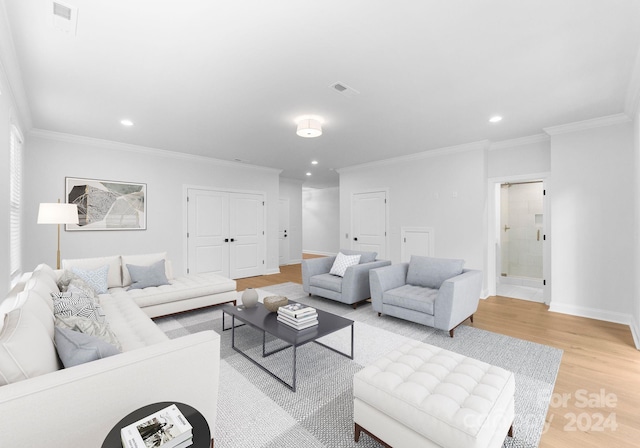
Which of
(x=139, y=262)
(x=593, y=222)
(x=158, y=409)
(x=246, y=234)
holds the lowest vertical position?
(x=158, y=409)

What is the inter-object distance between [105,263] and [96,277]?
410 mm

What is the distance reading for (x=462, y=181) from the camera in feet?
16.7

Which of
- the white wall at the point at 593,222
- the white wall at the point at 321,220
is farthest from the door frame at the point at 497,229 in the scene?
the white wall at the point at 321,220

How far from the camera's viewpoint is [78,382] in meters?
1.16

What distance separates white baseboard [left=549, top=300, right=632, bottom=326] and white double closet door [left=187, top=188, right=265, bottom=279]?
5635 mm

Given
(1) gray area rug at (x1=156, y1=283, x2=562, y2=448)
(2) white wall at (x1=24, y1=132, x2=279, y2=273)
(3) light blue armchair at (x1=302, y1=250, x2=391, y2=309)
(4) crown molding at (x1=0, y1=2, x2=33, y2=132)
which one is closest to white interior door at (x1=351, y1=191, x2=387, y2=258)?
(3) light blue armchair at (x1=302, y1=250, x2=391, y2=309)

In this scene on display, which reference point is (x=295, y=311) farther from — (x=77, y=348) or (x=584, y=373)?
(x=584, y=373)

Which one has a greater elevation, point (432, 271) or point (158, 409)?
point (432, 271)

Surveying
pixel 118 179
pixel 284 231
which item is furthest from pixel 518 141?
pixel 118 179

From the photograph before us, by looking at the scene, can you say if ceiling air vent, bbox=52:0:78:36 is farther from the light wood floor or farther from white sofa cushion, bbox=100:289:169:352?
the light wood floor

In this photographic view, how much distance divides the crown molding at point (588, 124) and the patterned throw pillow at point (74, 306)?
565 cm

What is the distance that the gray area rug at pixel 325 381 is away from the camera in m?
1.74

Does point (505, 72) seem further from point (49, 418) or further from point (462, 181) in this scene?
point (49, 418)

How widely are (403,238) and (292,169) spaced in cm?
319
